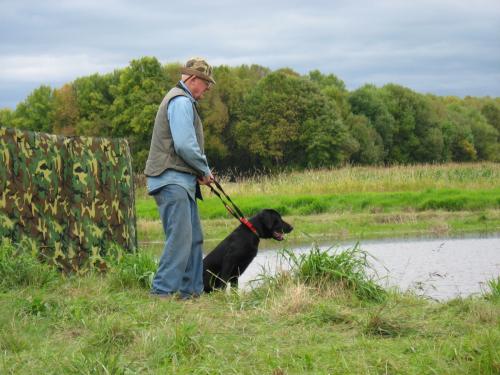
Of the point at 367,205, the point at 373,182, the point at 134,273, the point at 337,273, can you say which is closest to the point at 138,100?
the point at 373,182

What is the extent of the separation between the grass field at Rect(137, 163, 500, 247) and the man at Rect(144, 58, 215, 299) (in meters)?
6.54

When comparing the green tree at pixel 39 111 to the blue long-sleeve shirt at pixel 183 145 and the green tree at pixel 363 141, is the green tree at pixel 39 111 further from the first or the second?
the blue long-sleeve shirt at pixel 183 145

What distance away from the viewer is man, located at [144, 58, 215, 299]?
7.70 metres

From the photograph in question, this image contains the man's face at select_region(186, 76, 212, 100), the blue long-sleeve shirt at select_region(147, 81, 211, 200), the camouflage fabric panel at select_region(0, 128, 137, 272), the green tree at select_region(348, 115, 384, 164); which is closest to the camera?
the blue long-sleeve shirt at select_region(147, 81, 211, 200)

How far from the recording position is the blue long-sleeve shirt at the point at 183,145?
25.1 ft

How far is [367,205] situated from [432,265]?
1062 centimetres

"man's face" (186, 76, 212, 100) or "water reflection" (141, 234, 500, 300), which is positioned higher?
"man's face" (186, 76, 212, 100)

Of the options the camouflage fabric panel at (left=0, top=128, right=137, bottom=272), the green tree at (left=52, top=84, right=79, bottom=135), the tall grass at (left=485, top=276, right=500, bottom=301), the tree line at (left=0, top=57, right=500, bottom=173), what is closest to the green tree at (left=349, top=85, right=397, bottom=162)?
the tree line at (left=0, top=57, right=500, bottom=173)

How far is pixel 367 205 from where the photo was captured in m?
21.9

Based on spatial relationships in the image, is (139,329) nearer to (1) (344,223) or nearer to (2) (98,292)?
(2) (98,292)

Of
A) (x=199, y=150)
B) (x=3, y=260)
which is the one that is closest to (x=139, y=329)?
(x=199, y=150)

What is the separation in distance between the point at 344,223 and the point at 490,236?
427 centimetres

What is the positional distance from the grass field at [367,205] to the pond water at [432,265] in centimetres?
159

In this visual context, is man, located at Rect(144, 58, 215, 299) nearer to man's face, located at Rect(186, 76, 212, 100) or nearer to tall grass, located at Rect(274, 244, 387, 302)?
man's face, located at Rect(186, 76, 212, 100)
